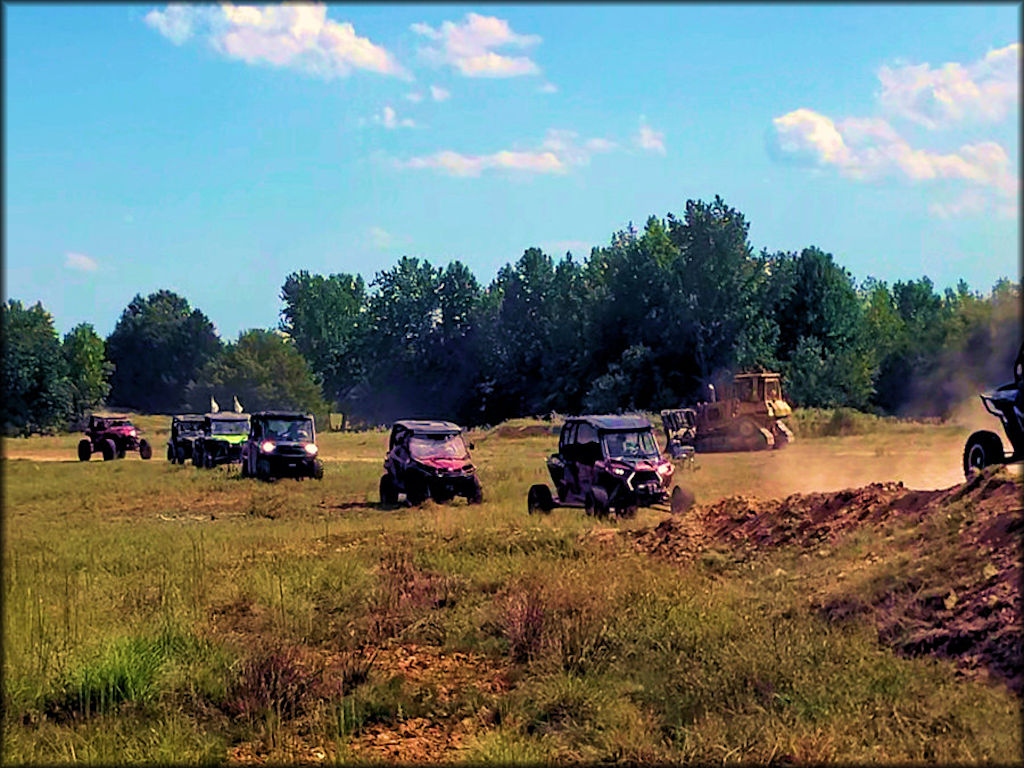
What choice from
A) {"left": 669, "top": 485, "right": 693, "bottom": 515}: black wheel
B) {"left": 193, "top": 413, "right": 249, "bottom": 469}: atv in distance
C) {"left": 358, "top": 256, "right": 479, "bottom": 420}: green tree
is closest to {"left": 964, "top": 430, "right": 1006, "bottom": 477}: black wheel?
{"left": 669, "top": 485, "right": 693, "bottom": 515}: black wheel

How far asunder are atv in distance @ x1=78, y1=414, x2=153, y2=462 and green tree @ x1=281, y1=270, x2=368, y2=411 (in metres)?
38.8

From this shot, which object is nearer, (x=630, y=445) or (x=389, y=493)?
(x=630, y=445)

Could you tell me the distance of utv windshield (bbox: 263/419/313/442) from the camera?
2881 centimetres

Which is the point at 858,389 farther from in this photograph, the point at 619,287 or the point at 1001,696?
the point at 619,287

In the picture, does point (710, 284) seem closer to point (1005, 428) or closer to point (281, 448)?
point (281, 448)

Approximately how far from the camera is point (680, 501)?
1791 cm

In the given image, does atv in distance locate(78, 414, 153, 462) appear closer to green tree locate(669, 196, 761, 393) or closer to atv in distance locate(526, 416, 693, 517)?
atv in distance locate(526, 416, 693, 517)

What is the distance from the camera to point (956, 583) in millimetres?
8867

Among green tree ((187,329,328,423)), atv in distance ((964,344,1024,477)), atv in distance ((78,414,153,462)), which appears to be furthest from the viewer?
green tree ((187,329,328,423))

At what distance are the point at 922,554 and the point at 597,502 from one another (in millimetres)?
8468

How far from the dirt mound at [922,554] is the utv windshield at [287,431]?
1648 cm

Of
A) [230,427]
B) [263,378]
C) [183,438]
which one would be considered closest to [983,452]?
[230,427]

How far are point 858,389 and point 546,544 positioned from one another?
11.3 metres

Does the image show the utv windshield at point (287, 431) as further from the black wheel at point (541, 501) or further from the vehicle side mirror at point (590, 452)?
the vehicle side mirror at point (590, 452)
